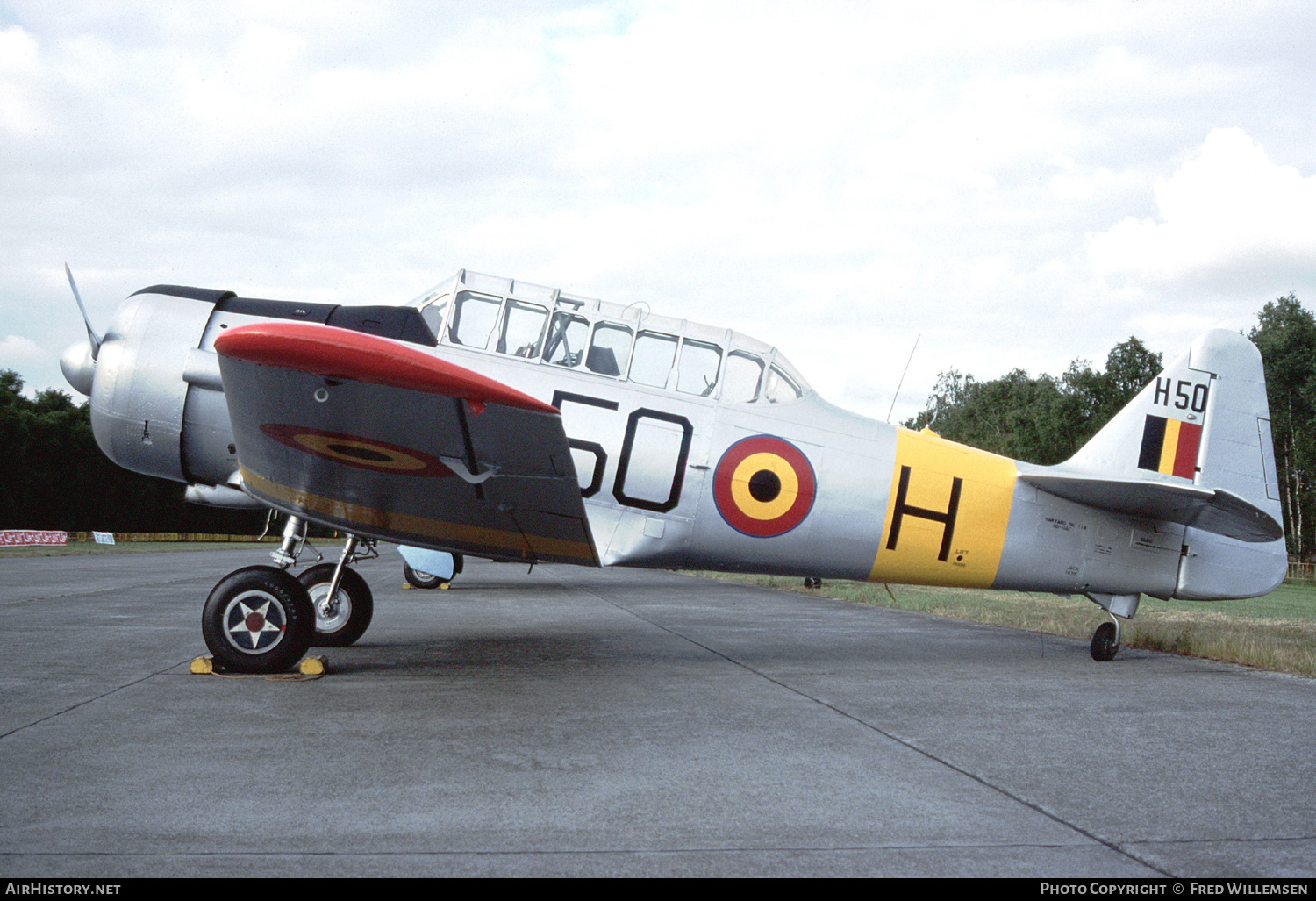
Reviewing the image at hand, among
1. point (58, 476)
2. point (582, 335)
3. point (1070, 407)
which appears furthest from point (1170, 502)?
point (58, 476)

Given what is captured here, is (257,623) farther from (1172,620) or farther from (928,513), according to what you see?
(1172,620)

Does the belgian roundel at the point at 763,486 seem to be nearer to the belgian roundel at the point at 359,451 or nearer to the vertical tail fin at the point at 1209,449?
the belgian roundel at the point at 359,451

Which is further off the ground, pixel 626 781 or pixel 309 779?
pixel 626 781

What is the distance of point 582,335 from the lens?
6.63 metres

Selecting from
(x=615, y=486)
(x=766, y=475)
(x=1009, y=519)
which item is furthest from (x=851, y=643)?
(x=615, y=486)

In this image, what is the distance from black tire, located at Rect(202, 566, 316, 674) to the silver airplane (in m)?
0.01

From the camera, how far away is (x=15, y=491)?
51.8 metres

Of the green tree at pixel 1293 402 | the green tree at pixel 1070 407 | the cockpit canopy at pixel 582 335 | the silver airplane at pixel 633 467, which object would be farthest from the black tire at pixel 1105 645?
the green tree at pixel 1070 407

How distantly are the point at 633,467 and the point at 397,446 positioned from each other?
1904 mm

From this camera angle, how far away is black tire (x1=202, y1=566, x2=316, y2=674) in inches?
225

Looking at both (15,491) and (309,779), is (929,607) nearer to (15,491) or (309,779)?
(309,779)

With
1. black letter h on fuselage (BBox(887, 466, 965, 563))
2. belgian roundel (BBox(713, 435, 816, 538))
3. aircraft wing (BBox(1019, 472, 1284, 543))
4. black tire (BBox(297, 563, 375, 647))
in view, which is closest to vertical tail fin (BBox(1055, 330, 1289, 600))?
aircraft wing (BBox(1019, 472, 1284, 543))

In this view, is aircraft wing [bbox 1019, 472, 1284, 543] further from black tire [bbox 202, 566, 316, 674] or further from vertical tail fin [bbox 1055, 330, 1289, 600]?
black tire [bbox 202, 566, 316, 674]

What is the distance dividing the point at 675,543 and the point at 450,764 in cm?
311
